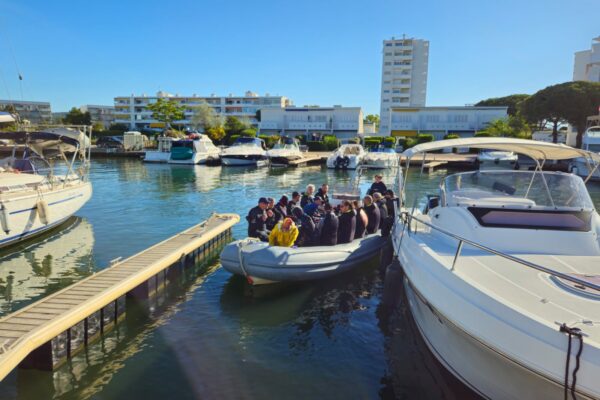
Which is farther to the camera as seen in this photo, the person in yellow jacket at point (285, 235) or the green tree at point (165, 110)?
the green tree at point (165, 110)

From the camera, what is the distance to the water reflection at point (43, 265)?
8.03 metres

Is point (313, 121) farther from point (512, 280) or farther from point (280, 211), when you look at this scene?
point (512, 280)

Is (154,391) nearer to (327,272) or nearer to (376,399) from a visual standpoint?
(376,399)

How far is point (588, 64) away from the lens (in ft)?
207

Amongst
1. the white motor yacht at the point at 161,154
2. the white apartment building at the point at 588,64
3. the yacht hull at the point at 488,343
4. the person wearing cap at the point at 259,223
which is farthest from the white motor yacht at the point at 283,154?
the white apartment building at the point at 588,64

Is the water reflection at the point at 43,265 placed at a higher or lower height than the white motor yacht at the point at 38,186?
lower

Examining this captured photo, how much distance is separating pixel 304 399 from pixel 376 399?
0.88 meters

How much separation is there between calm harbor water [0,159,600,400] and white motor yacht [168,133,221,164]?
27.0 meters

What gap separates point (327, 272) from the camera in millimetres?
7891

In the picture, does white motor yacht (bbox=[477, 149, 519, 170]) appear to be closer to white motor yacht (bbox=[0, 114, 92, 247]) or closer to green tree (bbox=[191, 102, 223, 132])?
white motor yacht (bbox=[0, 114, 92, 247])

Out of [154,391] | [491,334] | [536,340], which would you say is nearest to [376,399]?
[491,334]

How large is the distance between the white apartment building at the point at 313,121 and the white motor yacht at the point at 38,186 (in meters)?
55.3

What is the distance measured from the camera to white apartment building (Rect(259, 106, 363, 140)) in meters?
67.6

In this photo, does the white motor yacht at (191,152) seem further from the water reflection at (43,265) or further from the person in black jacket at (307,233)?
the person in black jacket at (307,233)
